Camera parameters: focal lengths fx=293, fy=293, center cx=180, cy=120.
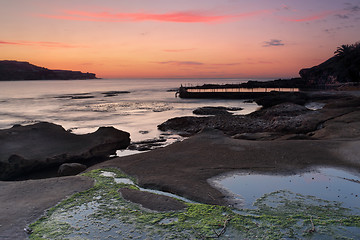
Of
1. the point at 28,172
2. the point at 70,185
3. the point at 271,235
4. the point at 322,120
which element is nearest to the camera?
the point at 271,235

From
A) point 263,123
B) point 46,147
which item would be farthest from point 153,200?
point 263,123

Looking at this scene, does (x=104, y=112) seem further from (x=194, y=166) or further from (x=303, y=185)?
(x=303, y=185)

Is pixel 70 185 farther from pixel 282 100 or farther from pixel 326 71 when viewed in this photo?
pixel 326 71

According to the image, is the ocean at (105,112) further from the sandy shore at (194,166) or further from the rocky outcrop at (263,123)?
the sandy shore at (194,166)

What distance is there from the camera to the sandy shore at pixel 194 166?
29.9 feet

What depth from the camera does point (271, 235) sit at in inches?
278

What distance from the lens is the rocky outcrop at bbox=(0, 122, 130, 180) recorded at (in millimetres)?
14758

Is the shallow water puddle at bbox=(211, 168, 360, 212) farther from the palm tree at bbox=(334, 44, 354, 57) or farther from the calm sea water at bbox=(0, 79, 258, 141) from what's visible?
the palm tree at bbox=(334, 44, 354, 57)

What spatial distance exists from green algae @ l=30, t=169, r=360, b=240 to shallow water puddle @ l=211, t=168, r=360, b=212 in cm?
48

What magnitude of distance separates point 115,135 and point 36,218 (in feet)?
38.4

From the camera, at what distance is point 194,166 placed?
1316 centimetres

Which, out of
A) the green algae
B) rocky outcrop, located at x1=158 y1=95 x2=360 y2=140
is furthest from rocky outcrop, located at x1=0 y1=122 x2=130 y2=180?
rocky outcrop, located at x1=158 y1=95 x2=360 y2=140

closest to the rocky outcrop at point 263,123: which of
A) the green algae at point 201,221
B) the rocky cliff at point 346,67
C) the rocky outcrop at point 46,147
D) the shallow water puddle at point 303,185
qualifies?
the rocky outcrop at point 46,147

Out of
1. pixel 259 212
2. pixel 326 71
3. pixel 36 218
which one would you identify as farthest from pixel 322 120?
pixel 326 71
